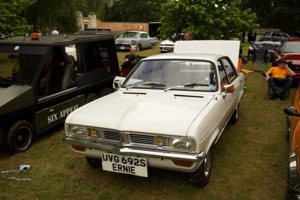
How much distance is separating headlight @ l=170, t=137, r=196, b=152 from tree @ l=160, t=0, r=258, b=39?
6912 millimetres

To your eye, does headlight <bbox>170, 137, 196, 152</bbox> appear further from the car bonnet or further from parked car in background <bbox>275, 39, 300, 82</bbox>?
parked car in background <bbox>275, 39, 300, 82</bbox>

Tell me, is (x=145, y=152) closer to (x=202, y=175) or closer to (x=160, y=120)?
(x=160, y=120)

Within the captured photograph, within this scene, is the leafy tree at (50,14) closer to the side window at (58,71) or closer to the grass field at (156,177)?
the side window at (58,71)

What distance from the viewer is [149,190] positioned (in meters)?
3.46

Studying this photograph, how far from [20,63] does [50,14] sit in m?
17.9

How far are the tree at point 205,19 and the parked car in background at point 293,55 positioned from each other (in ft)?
5.66

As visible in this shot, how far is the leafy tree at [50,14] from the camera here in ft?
66.7

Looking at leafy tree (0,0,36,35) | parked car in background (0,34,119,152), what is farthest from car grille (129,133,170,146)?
leafy tree (0,0,36,35)

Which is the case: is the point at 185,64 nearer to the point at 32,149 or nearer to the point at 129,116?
the point at 129,116

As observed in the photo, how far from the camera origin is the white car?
290cm

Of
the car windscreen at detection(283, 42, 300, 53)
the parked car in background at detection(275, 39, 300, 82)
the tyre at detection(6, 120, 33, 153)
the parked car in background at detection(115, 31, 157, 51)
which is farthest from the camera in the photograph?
the parked car in background at detection(115, 31, 157, 51)

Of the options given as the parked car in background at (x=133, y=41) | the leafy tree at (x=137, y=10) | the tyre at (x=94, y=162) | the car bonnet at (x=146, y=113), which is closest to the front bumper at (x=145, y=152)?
the car bonnet at (x=146, y=113)

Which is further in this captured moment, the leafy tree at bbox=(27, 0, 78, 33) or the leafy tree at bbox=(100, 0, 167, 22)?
the leafy tree at bbox=(100, 0, 167, 22)

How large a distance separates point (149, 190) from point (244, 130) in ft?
9.68
